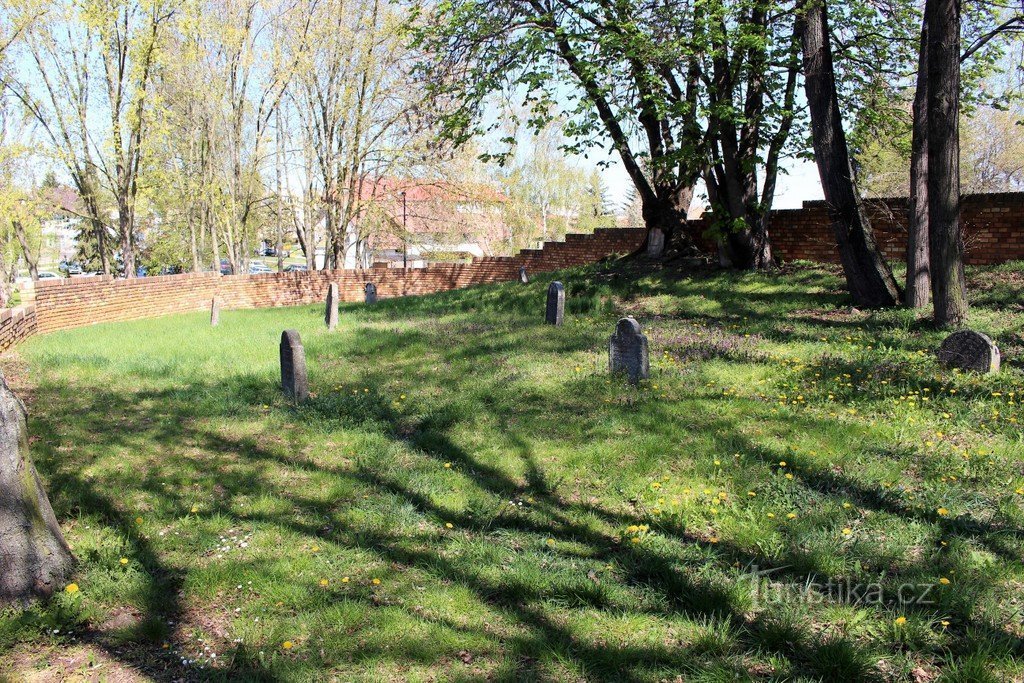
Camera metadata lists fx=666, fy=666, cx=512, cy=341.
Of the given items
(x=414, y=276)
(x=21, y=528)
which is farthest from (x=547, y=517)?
(x=414, y=276)

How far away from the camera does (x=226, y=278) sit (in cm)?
2536

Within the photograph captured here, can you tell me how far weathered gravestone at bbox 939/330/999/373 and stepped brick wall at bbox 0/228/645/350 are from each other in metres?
14.6

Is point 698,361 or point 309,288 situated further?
point 309,288

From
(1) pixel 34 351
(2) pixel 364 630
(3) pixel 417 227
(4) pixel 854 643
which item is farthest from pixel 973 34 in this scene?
(3) pixel 417 227

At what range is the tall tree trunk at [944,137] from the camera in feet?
28.8

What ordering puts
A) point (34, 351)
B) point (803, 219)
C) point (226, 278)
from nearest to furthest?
point (34, 351) → point (803, 219) → point (226, 278)

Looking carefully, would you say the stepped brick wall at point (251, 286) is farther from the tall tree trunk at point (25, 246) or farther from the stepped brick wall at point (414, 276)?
the tall tree trunk at point (25, 246)

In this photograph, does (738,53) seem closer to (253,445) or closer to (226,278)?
(253,445)

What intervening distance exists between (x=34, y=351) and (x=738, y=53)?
47.7 feet

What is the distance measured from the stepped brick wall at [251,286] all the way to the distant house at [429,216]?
10.2ft

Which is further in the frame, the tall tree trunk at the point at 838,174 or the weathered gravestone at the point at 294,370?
the tall tree trunk at the point at 838,174

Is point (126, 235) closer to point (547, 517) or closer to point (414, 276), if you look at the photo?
point (414, 276)

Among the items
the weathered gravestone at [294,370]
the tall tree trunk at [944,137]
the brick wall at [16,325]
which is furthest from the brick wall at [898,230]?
the brick wall at [16,325]

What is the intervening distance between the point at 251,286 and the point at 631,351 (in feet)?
72.4
